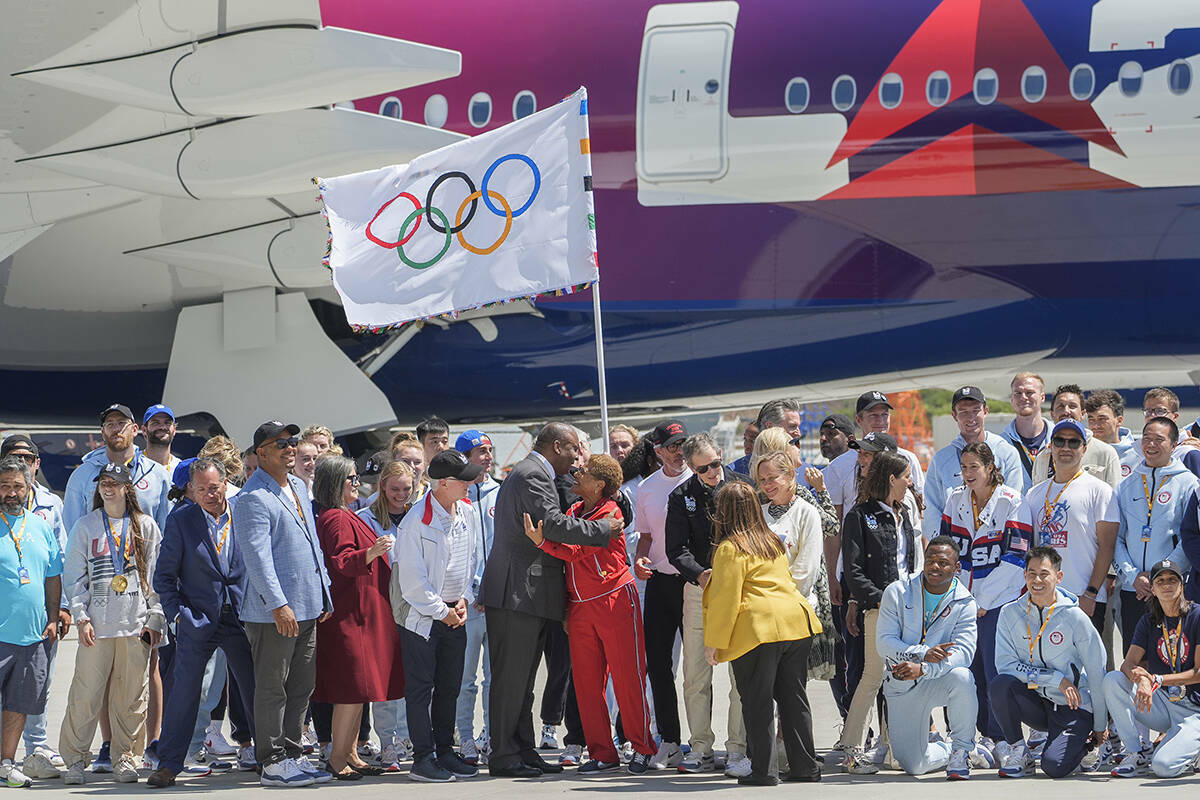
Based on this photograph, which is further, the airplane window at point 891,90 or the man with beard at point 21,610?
the airplane window at point 891,90

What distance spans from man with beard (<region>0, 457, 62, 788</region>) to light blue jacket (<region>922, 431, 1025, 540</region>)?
4794 mm

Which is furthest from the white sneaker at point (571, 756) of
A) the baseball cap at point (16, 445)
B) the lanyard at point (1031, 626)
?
the baseball cap at point (16, 445)

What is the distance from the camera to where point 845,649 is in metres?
7.90

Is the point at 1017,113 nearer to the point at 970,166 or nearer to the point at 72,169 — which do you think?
the point at 970,166

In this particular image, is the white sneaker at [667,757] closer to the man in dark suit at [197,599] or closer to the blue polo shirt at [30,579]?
the man in dark suit at [197,599]

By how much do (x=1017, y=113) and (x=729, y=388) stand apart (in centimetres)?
326

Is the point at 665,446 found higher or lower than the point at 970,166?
lower

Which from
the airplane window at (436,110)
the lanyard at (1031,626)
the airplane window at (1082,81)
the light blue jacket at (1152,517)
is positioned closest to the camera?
the lanyard at (1031,626)

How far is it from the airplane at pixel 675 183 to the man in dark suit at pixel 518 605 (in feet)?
14.6

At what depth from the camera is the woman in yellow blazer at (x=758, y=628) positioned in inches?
266

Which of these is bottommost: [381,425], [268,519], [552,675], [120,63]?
[552,675]

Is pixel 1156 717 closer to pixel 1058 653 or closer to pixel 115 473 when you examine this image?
pixel 1058 653

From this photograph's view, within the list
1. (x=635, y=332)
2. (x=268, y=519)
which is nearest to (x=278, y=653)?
(x=268, y=519)

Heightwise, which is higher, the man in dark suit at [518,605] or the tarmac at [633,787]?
the man in dark suit at [518,605]
